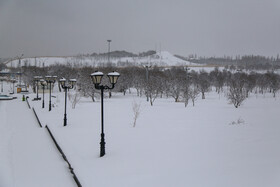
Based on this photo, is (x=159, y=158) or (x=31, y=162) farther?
(x=31, y=162)

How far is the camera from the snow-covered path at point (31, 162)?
26.1 feet

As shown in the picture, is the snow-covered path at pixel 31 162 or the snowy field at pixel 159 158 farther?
the snow-covered path at pixel 31 162

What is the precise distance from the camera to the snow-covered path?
7.97 m

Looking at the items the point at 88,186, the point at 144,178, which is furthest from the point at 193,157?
the point at 88,186

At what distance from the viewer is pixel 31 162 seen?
966cm

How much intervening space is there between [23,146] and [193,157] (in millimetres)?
8407

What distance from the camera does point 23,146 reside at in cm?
1191

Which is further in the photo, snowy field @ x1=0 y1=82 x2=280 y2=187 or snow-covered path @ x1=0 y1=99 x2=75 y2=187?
snow-covered path @ x1=0 y1=99 x2=75 y2=187

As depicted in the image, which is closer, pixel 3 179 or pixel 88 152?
pixel 3 179

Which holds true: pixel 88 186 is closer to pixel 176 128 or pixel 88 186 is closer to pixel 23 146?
pixel 23 146

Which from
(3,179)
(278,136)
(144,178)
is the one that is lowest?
(3,179)

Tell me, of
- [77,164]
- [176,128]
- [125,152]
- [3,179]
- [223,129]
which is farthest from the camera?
[176,128]

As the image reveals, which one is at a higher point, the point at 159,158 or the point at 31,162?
the point at 159,158

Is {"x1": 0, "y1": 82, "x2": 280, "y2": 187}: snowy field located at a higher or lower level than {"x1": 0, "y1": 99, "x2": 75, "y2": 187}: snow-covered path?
higher
